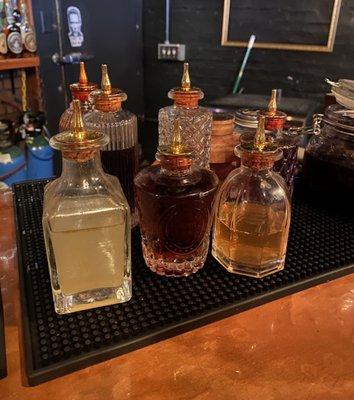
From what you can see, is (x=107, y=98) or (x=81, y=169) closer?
(x=81, y=169)

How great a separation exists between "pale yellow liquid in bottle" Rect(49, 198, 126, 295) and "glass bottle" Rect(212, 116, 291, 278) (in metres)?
0.20

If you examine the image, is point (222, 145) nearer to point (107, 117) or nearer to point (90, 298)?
point (107, 117)

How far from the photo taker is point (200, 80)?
9.93ft

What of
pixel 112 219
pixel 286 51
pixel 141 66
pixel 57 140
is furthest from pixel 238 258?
pixel 141 66

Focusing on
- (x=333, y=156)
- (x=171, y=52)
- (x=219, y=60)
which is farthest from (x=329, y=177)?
(x=171, y=52)

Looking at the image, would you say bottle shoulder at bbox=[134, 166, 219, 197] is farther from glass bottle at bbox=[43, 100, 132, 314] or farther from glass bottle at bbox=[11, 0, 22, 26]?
glass bottle at bbox=[11, 0, 22, 26]

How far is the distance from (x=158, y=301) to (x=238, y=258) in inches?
6.3

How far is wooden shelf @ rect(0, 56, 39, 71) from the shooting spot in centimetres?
213

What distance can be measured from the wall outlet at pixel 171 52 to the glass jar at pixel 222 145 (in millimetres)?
2274

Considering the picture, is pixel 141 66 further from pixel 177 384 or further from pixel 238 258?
pixel 177 384

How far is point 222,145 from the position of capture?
2.83 feet

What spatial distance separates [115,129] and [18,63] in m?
1.72

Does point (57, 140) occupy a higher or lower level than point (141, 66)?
higher

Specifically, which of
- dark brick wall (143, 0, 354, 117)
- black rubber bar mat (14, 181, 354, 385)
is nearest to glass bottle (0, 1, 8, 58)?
dark brick wall (143, 0, 354, 117)
